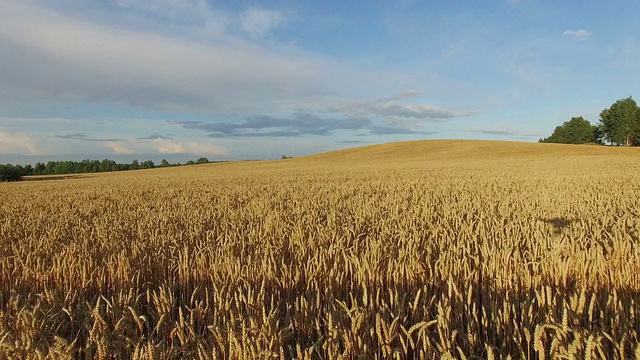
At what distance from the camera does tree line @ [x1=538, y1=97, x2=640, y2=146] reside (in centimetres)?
8088

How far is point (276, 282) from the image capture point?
314cm

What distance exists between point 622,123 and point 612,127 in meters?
4.52

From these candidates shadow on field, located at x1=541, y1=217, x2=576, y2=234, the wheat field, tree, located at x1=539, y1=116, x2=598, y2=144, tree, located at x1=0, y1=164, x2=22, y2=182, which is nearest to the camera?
the wheat field

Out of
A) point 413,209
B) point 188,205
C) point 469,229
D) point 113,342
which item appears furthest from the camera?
point 188,205

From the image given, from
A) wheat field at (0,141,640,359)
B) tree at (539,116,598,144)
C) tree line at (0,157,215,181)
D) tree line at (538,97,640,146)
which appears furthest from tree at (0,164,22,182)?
tree at (539,116,598,144)

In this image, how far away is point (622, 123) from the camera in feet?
275

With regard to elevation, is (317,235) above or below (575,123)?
below

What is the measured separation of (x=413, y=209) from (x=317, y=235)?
269cm

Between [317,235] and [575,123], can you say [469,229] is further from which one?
[575,123]

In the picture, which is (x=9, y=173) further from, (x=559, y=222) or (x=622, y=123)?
(x=622, y=123)

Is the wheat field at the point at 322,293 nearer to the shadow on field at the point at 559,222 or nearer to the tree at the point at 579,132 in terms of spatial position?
the shadow on field at the point at 559,222

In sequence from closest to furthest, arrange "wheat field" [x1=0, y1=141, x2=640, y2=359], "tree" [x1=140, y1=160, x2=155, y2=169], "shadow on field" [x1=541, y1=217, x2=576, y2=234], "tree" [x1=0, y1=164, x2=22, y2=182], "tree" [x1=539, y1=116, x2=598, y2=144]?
"wheat field" [x1=0, y1=141, x2=640, y2=359], "shadow on field" [x1=541, y1=217, x2=576, y2=234], "tree" [x1=0, y1=164, x2=22, y2=182], "tree" [x1=140, y1=160, x2=155, y2=169], "tree" [x1=539, y1=116, x2=598, y2=144]

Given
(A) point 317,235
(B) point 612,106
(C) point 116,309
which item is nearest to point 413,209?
(A) point 317,235

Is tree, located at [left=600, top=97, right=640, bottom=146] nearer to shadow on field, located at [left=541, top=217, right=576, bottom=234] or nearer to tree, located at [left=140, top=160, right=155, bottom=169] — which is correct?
shadow on field, located at [left=541, top=217, right=576, bottom=234]
